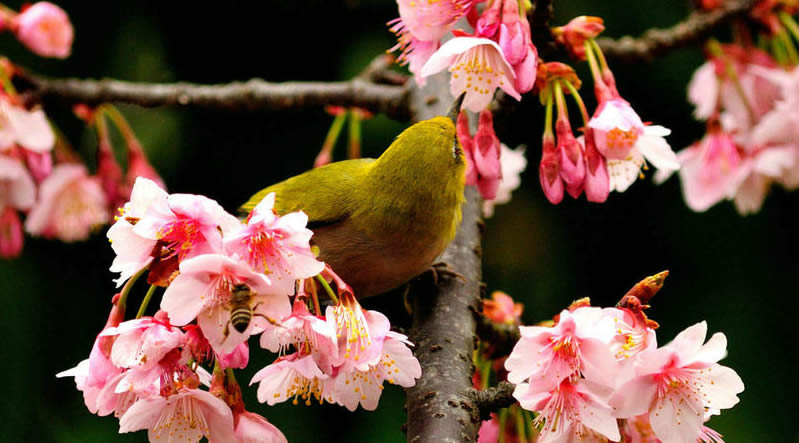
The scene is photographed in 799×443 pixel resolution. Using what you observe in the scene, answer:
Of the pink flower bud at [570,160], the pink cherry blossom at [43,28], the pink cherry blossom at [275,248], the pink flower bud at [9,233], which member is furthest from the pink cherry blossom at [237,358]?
the pink cherry blossom at [43,28]

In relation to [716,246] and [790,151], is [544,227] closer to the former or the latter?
[716,246]

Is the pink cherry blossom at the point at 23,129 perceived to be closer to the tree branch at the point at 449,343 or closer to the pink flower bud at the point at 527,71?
the tree branch at the point at 449,343

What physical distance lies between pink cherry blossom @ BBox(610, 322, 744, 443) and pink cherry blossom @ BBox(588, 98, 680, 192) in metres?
0.35

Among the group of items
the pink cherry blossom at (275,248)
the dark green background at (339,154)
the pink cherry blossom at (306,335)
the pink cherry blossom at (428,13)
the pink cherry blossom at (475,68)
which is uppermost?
the pink cherry blossom at (428,13)

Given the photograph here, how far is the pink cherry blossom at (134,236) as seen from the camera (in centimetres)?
94

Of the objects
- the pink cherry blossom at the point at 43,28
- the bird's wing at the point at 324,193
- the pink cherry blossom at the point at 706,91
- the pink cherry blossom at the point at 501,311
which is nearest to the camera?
the bird's wing at the point at 324,193

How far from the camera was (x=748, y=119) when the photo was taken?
85.5 inches

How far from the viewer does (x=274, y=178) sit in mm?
2834

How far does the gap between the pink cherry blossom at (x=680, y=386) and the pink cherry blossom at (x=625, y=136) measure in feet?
1.15

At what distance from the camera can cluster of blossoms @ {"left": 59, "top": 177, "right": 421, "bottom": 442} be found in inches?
36.1

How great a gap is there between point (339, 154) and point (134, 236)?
2020mm

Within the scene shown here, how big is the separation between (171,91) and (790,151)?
1.55 m

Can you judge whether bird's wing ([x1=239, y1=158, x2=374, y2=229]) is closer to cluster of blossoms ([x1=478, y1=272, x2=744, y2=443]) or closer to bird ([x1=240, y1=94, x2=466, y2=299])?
bird ([x1=240, y1=94, x2=466, y2=299])

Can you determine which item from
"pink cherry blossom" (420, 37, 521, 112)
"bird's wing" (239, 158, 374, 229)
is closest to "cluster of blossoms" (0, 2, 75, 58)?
"bird's wing" (239, 158, 374, 229)
